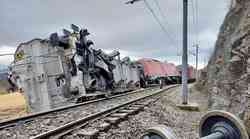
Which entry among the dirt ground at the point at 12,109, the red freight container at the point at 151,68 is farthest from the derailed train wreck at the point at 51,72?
the red freight container at the point at 151,68

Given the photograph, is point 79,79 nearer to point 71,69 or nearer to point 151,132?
point 71,69

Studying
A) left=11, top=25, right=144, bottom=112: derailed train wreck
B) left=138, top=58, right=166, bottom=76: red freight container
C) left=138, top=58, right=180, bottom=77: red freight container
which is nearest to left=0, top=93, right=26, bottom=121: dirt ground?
left=11, top=25, right=144, bottom=112: derailed train wreck

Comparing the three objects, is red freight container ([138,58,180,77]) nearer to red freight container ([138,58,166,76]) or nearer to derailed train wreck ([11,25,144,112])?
red freight container ([138,58,166,76])

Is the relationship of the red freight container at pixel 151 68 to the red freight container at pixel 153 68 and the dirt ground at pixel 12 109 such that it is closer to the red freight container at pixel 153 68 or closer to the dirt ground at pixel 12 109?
the red freight container at pixel 153 68

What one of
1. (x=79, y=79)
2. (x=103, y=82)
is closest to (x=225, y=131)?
(x=79, y=79)

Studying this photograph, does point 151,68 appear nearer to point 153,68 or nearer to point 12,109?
point 153,68

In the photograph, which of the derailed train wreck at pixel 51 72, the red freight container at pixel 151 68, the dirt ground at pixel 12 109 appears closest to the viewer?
the derailed train wreck at pixel 51 72

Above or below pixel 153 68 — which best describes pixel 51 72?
below

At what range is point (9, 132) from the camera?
4.84m

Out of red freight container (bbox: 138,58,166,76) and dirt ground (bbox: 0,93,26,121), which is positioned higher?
red freight container (bbox: 138,58,166,76)

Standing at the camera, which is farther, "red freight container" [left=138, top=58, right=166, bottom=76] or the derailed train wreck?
"red freight container" [left=138, top=58, right=166, bottom=76]

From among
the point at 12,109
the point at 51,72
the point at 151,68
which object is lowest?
the point at 12,109

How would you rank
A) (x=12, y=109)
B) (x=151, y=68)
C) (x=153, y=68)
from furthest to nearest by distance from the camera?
(x=153, y=68) → (x=151, y=68) → (x=12, y=109)

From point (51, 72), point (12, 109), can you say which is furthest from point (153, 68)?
point (51, 72)
